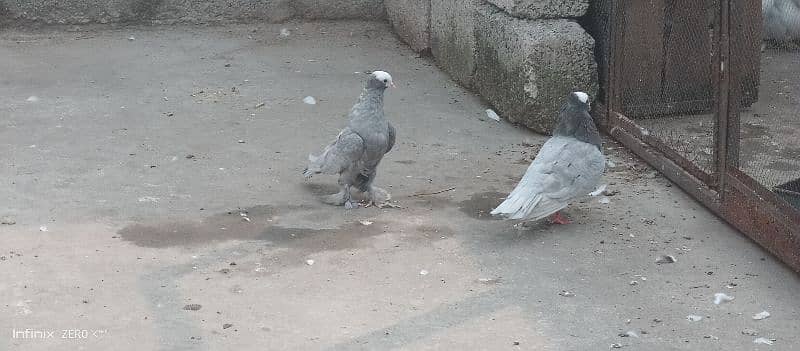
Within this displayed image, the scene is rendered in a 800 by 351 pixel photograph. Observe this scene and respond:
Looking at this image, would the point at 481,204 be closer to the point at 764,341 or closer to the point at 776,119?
the point at 764,341

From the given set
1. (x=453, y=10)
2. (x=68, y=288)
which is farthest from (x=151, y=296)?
(x=453, y=10)

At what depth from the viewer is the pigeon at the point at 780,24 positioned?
5598 millimetres

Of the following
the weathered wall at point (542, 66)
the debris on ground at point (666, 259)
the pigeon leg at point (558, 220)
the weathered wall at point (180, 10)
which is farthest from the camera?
the weathered wall at point (180, 10)

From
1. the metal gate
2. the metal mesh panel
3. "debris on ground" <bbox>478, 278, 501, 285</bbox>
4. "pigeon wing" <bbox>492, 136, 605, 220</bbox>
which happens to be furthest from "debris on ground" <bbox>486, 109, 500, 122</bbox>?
"debris on ground" <bbox>478, 278, 501, 285</bbox>

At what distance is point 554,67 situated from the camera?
5973mm

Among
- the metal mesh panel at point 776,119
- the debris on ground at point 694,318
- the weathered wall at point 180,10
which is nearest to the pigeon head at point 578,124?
the metal mesh panel at point 776,119

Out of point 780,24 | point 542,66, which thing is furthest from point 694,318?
point 780,24

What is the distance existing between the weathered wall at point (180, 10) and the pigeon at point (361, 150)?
3.76 meters

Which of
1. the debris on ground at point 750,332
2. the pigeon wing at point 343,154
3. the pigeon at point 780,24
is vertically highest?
the pigeon at point 780,24

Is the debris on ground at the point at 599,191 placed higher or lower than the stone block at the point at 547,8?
lower

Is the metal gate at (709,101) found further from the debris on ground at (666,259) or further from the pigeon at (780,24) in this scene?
the debris on ground at (666,259)

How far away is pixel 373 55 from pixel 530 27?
2115 millimetres

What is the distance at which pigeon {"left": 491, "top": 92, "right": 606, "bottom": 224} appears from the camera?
14.9ft

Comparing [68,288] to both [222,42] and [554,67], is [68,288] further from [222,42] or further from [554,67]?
[222,42]
